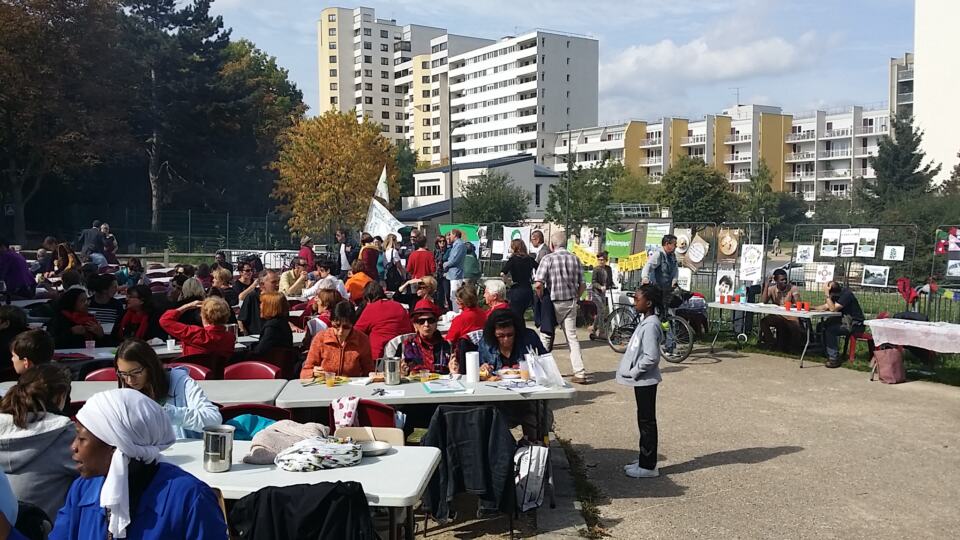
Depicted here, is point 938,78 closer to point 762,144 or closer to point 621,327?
point 762,144

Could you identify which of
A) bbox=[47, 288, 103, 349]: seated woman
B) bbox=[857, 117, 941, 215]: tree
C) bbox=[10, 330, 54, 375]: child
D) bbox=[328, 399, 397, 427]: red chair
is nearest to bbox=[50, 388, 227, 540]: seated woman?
bbox=[328, 399, 397, 427]: red chair

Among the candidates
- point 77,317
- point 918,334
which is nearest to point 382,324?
point 77,317

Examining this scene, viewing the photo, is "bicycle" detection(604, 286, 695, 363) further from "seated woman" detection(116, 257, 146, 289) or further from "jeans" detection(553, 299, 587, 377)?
"seated woman" detection(116, 257, 146, 289)

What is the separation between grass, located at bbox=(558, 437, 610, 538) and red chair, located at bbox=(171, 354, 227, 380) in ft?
9.56

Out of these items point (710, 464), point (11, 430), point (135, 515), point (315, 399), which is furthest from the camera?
point (710, 464)

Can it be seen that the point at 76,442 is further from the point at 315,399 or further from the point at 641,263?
the point at 641,263

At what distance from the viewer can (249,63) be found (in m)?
57.9

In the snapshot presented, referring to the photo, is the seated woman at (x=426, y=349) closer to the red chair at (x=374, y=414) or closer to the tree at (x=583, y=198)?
the red chair at (x=374, y=414)

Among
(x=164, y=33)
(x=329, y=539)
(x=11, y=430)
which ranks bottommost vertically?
(x=329, y=539)

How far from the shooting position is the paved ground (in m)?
5.44

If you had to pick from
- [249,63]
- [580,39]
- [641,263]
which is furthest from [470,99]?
[641,263]

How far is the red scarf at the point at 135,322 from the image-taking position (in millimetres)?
8359

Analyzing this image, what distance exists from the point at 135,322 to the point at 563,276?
494 centimetres

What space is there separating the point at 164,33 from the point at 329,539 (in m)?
45.0
